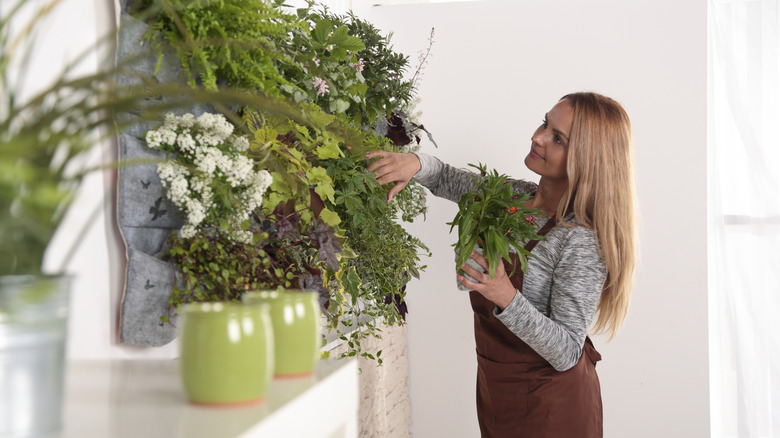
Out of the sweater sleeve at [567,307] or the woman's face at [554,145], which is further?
the woman's face at [554,145]

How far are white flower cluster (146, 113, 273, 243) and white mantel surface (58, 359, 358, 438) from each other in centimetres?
27

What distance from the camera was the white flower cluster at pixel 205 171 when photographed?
3.39ft

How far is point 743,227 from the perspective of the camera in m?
2.91

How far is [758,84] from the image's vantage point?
2.86m

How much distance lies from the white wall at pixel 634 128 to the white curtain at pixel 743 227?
0.64ft

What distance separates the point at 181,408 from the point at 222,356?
0.08m

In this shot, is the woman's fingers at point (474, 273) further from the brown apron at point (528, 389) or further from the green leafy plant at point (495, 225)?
the brown apron at point (528, 389)

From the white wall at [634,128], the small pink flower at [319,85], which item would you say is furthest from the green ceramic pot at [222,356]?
the white wall at [634,128]

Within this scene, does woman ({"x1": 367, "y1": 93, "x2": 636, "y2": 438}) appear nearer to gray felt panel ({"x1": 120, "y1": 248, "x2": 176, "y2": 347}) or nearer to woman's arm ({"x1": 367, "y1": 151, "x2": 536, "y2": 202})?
woman's arm ({"x1": 367, "y1": 151, "x2": 536, "y2": 202})

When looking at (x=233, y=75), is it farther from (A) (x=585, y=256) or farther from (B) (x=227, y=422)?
(A) (x=585, y=256)

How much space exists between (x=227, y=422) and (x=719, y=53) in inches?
117

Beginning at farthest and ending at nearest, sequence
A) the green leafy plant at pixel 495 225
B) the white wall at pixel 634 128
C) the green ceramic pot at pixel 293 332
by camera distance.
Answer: the white wall at pixel 634 128, the green leafy plant at pixel 495 225, the green ceramic pot at pixel 293 332

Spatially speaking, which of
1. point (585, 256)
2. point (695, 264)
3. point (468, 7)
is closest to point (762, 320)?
point (695, 264)

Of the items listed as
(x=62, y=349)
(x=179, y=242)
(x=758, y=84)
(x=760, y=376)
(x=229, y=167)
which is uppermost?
(x=758, y=84)
